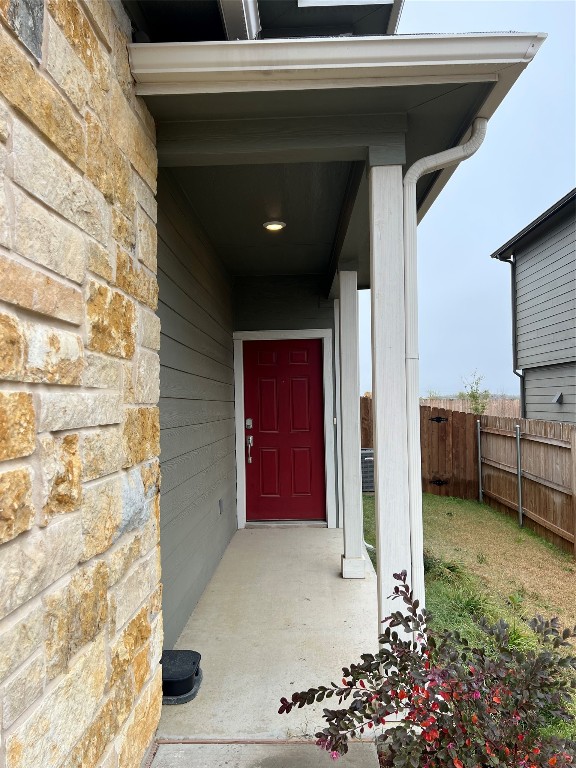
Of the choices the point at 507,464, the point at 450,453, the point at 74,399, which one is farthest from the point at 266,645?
the point at 450,453

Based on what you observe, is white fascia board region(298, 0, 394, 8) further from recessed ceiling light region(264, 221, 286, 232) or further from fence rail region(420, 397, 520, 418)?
fence rail region(420, 397, 520, 418)

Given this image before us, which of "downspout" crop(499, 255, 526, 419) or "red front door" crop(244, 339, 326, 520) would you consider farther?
"downspout" crop(499, 255, 526, 419)

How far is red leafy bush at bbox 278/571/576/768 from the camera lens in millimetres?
1494

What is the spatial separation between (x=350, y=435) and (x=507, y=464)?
3.46m

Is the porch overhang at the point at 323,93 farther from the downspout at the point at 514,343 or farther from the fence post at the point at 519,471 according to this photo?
the downspout at the point at 514,343

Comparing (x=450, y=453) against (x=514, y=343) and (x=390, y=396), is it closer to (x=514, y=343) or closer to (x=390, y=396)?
(x=514, y=343)

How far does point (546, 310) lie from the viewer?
28.2 feet

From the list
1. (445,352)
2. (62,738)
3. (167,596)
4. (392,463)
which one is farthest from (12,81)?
(445,352)

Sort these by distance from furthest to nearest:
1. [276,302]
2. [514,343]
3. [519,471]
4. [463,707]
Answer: [514,343], [519,471], [276,302], [463,707]

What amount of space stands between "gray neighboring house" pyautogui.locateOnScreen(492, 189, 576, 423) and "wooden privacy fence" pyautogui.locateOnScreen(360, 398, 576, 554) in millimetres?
1593

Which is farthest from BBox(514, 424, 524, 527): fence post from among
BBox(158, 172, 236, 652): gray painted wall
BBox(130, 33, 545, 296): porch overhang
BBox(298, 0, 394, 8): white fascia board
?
BBox(298, 0, 394, 8): white fascia board

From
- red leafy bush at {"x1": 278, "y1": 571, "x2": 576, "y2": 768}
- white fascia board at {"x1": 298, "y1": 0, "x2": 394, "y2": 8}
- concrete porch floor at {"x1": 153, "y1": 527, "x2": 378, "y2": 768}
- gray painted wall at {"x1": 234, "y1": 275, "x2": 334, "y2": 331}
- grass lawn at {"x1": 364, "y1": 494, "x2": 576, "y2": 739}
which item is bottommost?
grass lawn at {"x1": 364, "y1": 494, "x2": 576, "y2": 739}

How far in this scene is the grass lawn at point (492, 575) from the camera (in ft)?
10.9

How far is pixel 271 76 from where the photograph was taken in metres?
1.83
